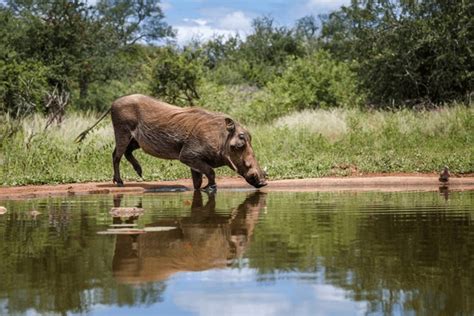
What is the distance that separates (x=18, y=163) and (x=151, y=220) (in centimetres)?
914

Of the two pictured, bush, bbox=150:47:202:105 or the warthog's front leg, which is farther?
bush, bbox=150:47:202:105

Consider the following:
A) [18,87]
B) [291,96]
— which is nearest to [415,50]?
[291,96]

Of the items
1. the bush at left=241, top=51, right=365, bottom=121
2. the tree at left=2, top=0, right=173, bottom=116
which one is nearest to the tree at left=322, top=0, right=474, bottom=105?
the bush at left=241, top=51, right=365, bottom=121

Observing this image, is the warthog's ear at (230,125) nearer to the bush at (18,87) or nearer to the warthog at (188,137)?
the warthog at (188,137)

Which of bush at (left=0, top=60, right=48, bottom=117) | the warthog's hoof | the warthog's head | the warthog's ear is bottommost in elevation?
the warthog's hoof

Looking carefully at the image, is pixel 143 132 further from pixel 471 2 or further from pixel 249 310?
pixel 471 2

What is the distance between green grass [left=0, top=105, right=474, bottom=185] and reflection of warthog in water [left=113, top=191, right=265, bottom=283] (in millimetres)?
6871

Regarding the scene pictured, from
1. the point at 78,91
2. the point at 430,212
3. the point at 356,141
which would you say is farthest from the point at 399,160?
the point at 78,91

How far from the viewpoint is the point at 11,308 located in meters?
4.07

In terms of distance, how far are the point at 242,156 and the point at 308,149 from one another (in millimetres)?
5509

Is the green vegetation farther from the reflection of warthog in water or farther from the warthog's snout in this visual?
the reflection of warthog in water

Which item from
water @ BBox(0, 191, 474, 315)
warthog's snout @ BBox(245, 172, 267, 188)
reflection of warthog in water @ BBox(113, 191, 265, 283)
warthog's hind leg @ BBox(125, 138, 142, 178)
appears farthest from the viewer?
warthog's hind leg @ BBox(125, 138, 142, 178)

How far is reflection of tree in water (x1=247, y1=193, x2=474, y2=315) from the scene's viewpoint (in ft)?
13.8

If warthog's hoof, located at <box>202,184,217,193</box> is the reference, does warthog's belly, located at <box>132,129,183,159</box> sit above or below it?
above
